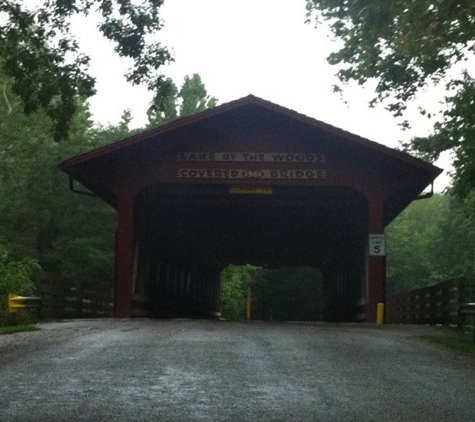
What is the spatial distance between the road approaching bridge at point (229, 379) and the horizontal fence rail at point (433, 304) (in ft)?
20.6

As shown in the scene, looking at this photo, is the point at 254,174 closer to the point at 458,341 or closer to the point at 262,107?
the point at 262,107

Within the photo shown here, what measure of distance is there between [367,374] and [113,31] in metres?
8.01

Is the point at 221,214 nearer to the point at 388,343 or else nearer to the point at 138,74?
the point at 138,74

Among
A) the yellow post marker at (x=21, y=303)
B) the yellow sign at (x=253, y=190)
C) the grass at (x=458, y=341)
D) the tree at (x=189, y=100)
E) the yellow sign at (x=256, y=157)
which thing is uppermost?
the tree at (x=189, y=100)

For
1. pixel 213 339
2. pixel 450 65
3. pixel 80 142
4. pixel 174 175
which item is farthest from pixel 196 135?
pixel 80 142

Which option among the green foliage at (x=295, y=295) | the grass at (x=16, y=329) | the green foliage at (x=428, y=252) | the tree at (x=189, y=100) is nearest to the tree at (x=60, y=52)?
the grass at (x=16, y=329)

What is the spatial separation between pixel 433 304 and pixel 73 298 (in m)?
8.38

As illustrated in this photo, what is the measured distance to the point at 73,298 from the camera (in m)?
24.1

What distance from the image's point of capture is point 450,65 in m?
24.5

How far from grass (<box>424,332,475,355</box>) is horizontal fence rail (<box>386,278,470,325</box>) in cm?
276

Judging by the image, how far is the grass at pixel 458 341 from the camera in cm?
1348

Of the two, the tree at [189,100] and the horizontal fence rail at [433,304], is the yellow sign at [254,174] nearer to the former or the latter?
the horizontal fence rail at [433,304]

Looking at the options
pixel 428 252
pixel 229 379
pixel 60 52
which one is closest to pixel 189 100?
pixel 428 252

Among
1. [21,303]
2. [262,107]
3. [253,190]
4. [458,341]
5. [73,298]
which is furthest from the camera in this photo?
[73,298]
